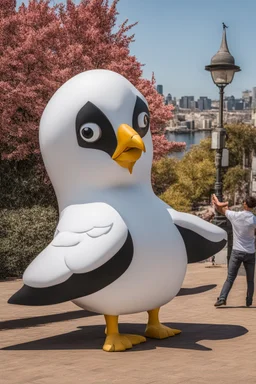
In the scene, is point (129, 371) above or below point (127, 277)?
below

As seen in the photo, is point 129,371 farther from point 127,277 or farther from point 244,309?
point 244,309

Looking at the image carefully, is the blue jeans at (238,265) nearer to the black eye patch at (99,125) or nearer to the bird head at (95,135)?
the bird head at (95,135)

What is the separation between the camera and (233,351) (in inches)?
311

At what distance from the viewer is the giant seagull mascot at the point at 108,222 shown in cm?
766

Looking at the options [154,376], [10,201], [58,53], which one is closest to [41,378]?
[154,376]

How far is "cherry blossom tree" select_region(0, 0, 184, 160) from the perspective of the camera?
18.2 m

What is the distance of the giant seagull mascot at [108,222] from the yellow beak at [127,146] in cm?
1

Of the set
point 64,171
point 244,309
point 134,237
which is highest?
point 64,171

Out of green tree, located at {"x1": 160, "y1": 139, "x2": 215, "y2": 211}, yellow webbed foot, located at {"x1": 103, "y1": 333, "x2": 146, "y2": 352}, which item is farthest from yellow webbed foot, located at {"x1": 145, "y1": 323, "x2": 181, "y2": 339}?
green tree, located at {"x1": 160, "y1": 139, "x2": 215, "y2": 211}

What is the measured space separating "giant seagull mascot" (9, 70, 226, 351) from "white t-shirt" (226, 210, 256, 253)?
69.9 inches

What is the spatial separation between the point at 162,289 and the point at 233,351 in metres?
1.00

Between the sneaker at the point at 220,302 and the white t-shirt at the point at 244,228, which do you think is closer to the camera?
the white t-shirt at the point at 244,228

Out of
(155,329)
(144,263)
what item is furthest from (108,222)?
(155,329)

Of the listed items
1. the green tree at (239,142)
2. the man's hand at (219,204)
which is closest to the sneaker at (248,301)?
the man's hand at (219,204)
